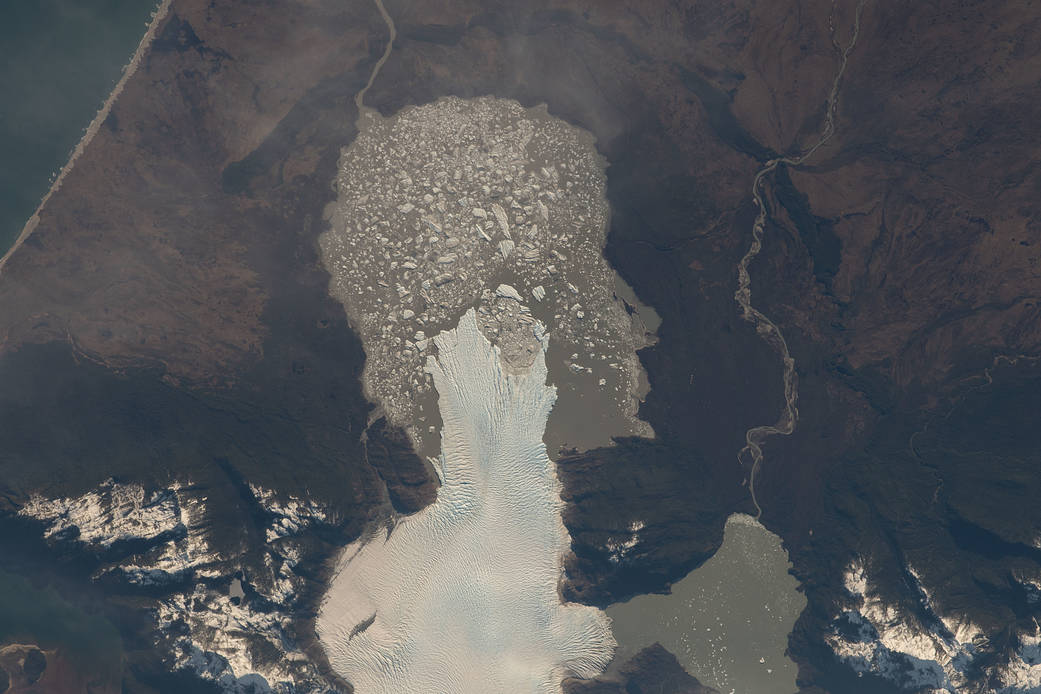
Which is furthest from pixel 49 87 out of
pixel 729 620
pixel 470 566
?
pixel 729 620

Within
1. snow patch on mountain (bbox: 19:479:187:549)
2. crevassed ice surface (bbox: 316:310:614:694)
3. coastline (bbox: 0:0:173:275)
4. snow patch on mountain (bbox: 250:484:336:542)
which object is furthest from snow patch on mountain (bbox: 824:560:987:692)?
coastline (bbox: 0:0:173:275)

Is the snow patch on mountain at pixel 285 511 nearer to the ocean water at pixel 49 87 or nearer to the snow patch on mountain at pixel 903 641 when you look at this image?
the ocean water at pixel 49 87

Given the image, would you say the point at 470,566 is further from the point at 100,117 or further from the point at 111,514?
the point at 100,117

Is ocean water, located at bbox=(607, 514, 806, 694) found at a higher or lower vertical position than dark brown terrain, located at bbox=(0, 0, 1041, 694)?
lower

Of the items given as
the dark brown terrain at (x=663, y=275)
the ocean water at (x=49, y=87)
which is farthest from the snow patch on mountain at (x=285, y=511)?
the ocean water at (x=49, y=87)

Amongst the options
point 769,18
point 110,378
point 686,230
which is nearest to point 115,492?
point 110,378

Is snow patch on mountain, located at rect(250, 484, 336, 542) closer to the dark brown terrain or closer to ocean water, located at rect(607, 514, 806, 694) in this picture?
the dark brown terrain
